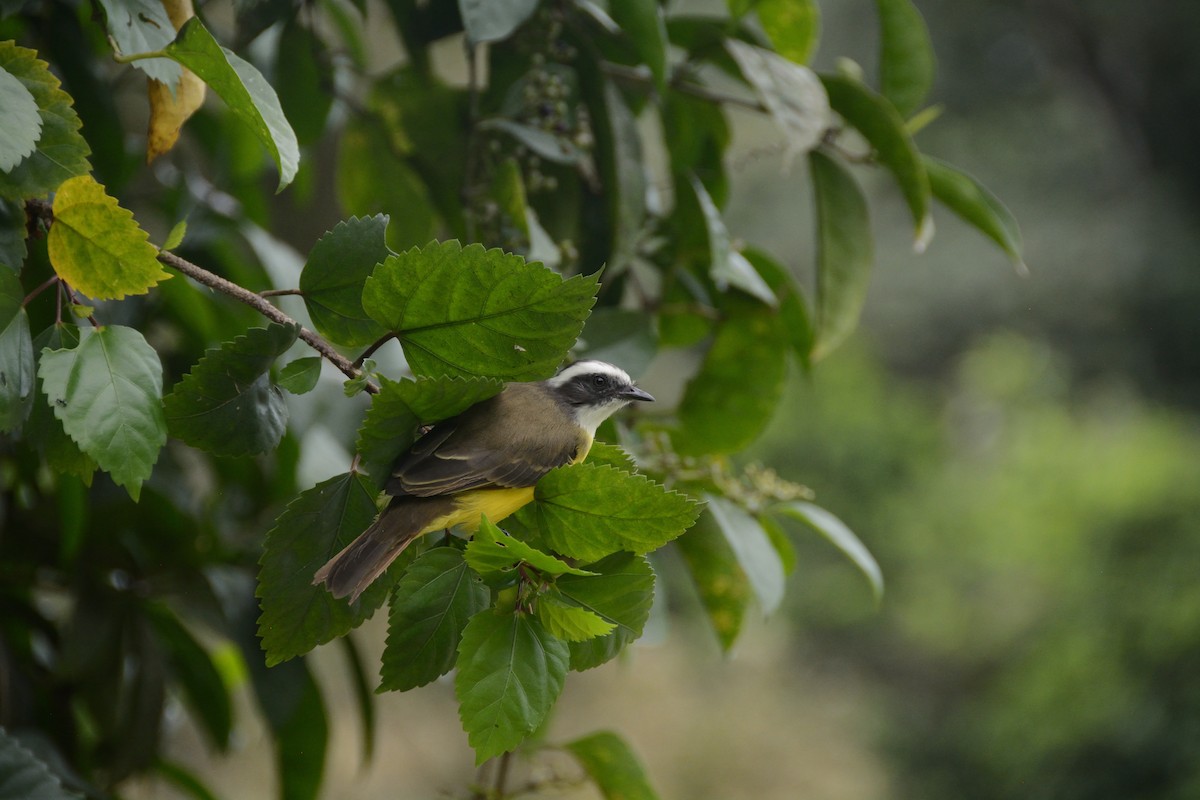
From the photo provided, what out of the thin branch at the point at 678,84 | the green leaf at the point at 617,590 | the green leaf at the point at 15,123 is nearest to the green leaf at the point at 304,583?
the green leaf at the point at 617,590

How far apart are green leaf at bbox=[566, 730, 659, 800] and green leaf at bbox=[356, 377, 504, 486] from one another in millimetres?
463

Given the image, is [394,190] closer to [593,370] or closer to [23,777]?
[593,370]

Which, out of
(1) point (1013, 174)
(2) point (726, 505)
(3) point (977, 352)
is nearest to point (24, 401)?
(2) point (726, 505)

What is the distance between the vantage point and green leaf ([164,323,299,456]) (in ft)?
1.85

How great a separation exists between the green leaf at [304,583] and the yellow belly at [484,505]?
0.19 ft

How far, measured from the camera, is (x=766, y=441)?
18.9 feet

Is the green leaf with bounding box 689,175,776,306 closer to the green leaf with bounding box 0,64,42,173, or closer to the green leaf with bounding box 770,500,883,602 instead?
the green leaf with bounding box 770,500,883,602

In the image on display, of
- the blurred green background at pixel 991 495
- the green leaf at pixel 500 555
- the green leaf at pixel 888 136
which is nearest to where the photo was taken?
the green leaf at pixel 500 555

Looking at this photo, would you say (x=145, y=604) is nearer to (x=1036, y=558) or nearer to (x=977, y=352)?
(x=1036, y=558)

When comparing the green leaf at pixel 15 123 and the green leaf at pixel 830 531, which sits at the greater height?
the green leaf at pixel 15 123

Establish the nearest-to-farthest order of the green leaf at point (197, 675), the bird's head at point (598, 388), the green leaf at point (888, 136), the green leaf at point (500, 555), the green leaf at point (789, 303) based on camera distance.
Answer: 1. the green leaf at point (500, 555)
2. the bird's head at point (598, 388)
3. the green leaf at point (888, 136)
4. the green leaf at point (789, 303)
5. the green leaf at point (197, 675)

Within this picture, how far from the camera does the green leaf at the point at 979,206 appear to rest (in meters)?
1.03

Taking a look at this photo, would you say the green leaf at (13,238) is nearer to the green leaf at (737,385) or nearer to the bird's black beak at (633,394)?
the bird's black beak at (633,394)

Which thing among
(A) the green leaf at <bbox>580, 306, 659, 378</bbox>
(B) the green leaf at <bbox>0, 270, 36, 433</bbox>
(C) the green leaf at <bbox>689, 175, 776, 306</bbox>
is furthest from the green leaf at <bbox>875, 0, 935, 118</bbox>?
(B) the green leaf at <bbox>0, 270, 36, 433</bbox>
